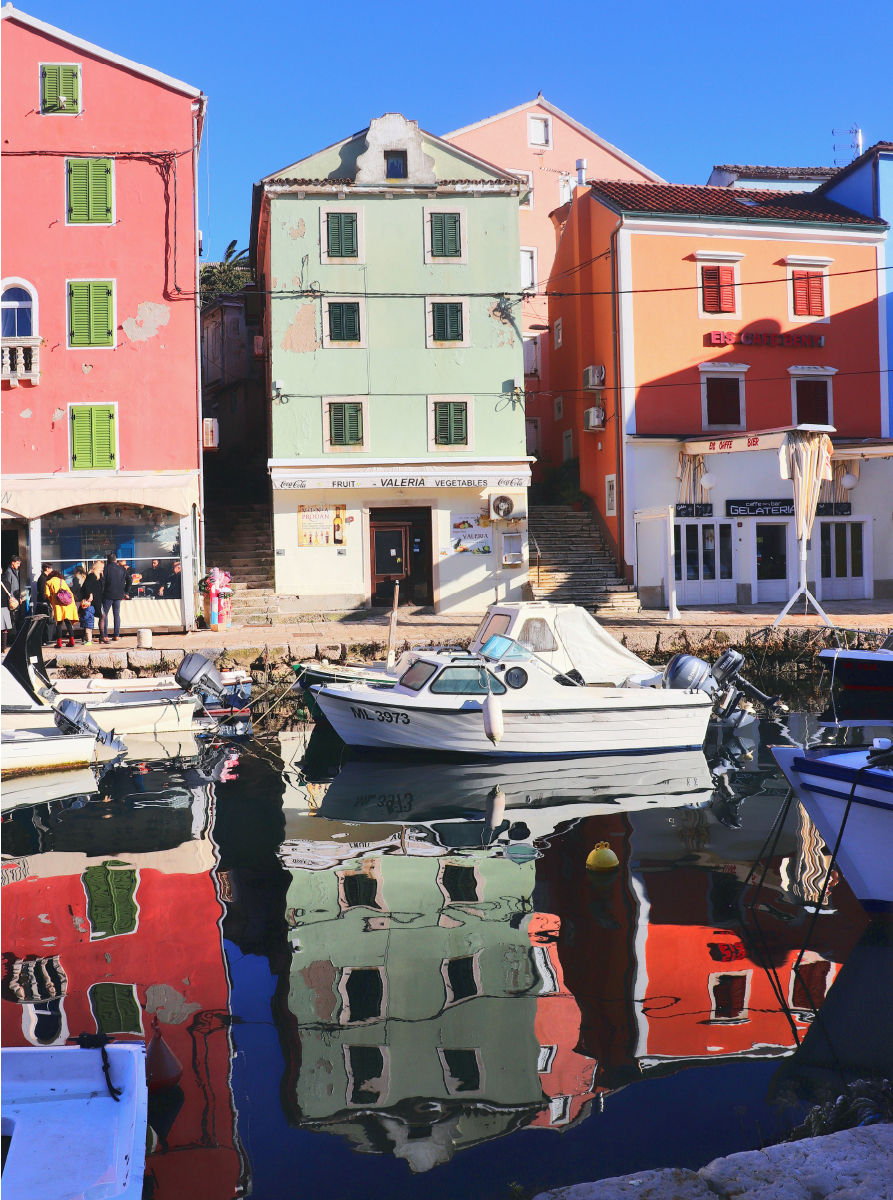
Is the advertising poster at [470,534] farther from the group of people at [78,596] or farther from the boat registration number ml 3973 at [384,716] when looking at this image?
the boat registration number ml 3973 at [384,716]

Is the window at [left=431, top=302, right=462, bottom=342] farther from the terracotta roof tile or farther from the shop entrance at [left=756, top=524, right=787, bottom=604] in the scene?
the shop entrance at [left=756, top=524, right=787, bottom=604]

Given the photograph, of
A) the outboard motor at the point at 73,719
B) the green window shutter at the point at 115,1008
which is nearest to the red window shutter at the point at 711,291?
the outboard motor at the point at 73,719

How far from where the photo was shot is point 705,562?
27875 millimetres

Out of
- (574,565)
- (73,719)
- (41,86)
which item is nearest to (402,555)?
(574,565)

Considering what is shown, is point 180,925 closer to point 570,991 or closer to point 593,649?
point 570,991

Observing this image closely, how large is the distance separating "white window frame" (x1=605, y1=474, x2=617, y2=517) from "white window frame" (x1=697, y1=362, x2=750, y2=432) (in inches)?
115

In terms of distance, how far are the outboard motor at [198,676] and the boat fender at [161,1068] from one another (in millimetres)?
10689

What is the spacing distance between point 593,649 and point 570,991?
8.55 metres

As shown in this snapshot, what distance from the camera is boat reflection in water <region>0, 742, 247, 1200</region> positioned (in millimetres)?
5645

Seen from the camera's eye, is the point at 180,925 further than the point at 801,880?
No

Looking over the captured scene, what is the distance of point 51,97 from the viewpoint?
2466 centimetres

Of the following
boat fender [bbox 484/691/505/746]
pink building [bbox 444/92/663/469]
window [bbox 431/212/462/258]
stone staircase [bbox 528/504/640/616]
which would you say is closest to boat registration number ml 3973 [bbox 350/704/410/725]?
boat fender [bbox 484/691/505/746]

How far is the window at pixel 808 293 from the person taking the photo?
28.8m

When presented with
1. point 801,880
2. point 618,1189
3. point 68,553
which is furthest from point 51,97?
point 618,1189
